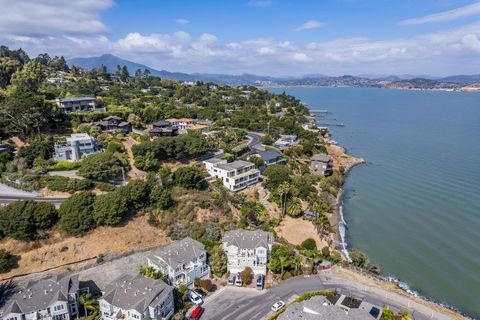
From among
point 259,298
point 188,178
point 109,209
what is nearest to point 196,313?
point 259,298

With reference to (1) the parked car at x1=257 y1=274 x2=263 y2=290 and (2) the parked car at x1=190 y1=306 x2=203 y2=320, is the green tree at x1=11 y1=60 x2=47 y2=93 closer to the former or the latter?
(2) the parked car at x1=190 y1=306 x2=203 y2=320

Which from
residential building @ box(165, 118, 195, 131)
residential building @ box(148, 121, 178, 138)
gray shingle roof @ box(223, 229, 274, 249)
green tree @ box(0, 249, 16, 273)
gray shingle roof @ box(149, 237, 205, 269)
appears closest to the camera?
gray shingle roof @ box(149, 237, 205, 269)

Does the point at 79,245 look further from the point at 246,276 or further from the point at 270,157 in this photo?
the point at 270,157

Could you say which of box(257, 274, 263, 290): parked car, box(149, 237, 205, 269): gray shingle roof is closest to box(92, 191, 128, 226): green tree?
box(149, 237, 205, 269): gray shingle roof

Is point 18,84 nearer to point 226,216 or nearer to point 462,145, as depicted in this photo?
point 226,216

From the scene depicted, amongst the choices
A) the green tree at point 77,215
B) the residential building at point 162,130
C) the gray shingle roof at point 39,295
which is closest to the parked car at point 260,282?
the gray shingle roof at point 39,295
